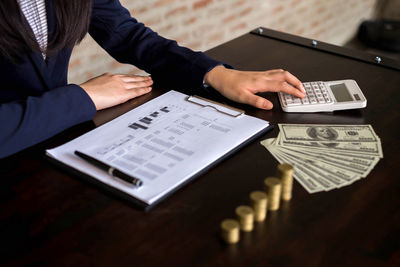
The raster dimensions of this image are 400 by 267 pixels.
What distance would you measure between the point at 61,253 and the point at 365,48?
362 centimetres

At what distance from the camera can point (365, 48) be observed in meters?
3.80

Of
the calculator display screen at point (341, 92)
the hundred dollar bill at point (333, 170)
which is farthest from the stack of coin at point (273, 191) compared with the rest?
the calculator display screen at point (341, 92)

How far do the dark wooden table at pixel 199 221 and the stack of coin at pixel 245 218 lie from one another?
0.06 ft

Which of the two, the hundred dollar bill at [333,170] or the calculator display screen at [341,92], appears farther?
the calculator display screen at [341,92]

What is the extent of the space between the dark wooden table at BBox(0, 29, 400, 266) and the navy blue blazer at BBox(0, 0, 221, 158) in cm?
5

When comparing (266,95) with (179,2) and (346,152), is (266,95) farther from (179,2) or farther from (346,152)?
(179,2)

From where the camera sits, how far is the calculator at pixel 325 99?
3.55 ft

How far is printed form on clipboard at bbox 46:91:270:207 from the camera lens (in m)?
0.85

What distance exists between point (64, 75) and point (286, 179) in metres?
0.79

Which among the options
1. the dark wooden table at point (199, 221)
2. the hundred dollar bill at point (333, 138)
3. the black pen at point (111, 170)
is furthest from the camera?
the hundred dollar bill at point (333, 138)

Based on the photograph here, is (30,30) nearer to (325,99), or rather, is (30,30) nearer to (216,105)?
(216,105)

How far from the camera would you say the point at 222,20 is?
2.92 meters

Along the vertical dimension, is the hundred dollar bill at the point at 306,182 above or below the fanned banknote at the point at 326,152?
below

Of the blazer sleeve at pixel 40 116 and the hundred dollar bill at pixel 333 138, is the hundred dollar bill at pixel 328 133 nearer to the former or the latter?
the hundred dollar bill at pixel 333 138
